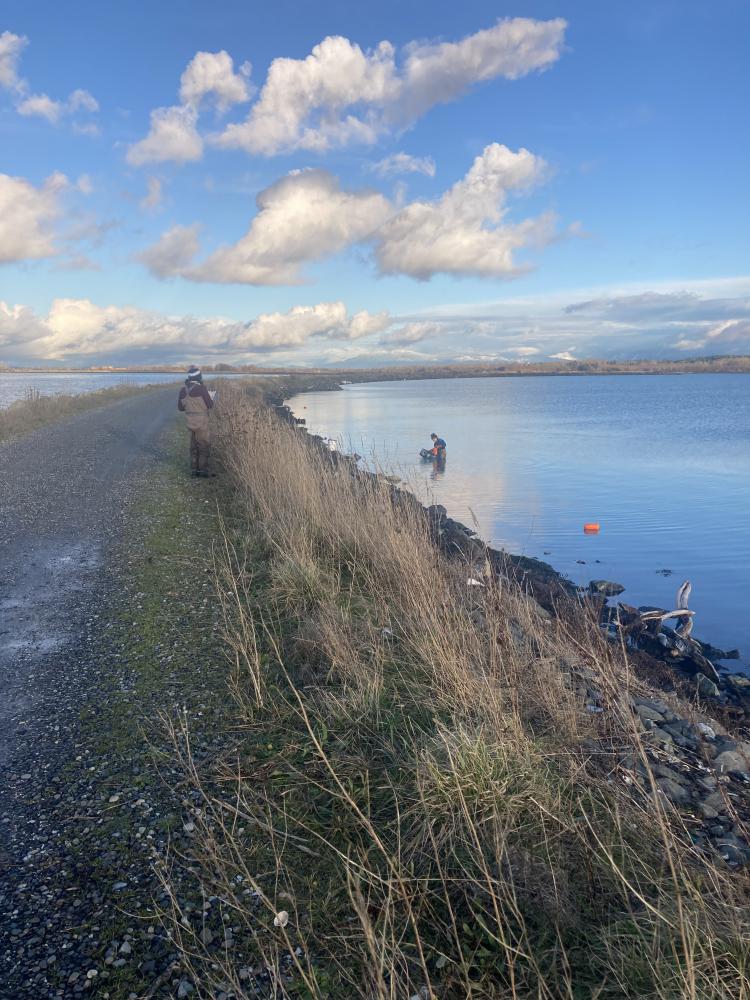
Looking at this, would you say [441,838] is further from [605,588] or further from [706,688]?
[605,588]

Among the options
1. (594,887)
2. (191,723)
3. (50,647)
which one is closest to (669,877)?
(594,887)

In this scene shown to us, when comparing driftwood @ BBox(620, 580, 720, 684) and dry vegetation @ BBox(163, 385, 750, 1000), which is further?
driftwood @ BBox(620, 580, 720, 684)

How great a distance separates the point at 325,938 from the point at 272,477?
7.98 m

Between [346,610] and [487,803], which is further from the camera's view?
[346,610]

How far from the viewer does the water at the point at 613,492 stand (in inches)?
469

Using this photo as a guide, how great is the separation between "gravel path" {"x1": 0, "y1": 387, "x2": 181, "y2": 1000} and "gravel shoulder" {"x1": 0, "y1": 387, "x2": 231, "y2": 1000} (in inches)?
0.4

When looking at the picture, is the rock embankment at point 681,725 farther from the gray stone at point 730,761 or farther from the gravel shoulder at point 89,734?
the gravel shoulder at point 89,734

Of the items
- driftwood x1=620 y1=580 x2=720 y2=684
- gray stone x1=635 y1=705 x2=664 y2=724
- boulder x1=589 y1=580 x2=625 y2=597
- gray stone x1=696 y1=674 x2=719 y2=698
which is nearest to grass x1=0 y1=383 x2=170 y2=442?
boulder x1=589 y1=580 x2=625 y2=597

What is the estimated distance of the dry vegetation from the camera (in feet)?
7.68

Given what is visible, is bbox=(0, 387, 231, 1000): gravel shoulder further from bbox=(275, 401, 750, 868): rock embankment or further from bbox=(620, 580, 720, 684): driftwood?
bbox=(620, 580, 720, 684): driftwood

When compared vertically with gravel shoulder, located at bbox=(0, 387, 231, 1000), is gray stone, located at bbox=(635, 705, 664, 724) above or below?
below

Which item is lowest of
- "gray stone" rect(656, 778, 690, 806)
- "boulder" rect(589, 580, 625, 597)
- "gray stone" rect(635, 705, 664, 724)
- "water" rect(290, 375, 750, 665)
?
"water" rect(290, 375, 750, 665)

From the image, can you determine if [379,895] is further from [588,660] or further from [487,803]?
[588,660]

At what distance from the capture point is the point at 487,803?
2.99 m
